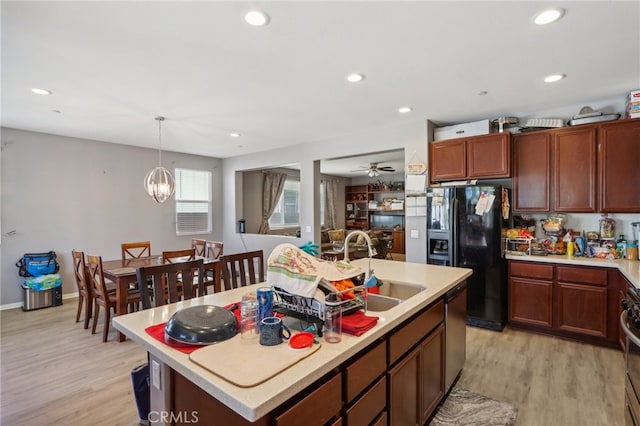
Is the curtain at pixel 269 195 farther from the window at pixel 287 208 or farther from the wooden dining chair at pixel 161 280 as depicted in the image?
the wooden dining chair at pixel 161 280

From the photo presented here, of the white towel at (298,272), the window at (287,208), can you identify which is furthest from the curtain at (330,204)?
the white towel at (298,272)

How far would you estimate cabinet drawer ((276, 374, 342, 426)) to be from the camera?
95 centimetres

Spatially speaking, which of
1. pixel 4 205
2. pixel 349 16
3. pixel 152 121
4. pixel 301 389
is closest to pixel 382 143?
pixel 349 16

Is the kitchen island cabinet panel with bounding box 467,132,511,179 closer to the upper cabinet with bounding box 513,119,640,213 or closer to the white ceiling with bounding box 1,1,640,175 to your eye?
the upper cabinet with bounding box 513,119,640,213

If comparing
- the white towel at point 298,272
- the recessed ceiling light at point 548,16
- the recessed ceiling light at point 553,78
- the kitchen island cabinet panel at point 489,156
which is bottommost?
the white towel at point 298,272

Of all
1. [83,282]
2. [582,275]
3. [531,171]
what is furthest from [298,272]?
[83,282]

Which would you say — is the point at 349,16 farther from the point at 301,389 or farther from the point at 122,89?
the point at 122,89

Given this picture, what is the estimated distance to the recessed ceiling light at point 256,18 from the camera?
1.86 meters

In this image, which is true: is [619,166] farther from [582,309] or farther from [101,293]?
[101,293]

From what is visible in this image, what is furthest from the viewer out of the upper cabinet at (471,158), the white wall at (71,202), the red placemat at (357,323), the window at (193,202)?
the window at (193,202)

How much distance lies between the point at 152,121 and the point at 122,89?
3.69 ft

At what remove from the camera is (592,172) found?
10.6 feet

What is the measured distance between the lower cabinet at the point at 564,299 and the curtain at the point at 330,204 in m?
6.64

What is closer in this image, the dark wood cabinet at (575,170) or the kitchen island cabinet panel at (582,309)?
the kitchen island cabinet panel at (582,309)
